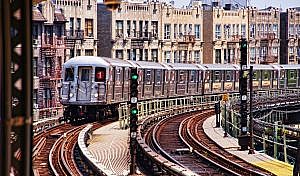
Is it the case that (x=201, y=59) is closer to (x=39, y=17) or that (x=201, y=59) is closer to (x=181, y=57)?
(x=181, y=57)

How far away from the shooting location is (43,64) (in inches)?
1657

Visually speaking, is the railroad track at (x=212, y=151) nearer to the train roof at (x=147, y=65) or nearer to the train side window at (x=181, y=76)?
the train roof at (x=147, y=65)

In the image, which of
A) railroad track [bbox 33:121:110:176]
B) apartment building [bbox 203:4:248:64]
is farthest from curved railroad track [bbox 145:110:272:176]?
apartment building [bbox 203:4:248:64]

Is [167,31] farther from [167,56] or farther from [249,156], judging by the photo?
[249,156]

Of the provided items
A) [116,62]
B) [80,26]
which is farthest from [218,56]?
[116,62]

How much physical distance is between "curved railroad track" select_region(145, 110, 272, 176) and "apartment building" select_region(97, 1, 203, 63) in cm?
1786

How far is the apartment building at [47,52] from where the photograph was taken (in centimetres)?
4103

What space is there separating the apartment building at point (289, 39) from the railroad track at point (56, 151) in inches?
1846

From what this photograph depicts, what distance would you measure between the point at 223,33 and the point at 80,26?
69.2 ft

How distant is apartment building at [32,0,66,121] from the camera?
4103 centimetres

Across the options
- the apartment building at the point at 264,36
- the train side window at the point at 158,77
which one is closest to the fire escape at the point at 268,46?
the apartment building at the point at 264,36

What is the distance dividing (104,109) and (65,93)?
2.24 m

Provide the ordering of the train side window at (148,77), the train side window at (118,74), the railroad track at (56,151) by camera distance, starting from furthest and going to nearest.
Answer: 1. the train side window at (148,77)
2. the train side window at (118,74)
3. the railroad track at (56,151)

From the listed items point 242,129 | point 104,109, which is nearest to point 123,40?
point 104,109
